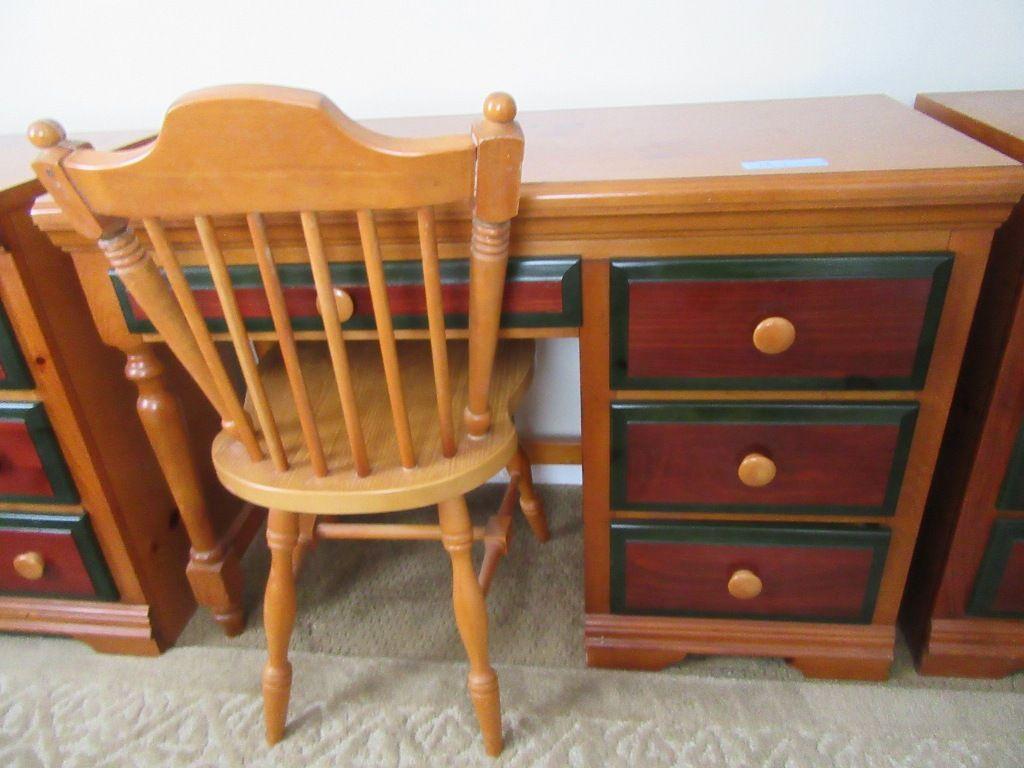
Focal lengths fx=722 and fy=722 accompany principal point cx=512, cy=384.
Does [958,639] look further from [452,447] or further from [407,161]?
[407,161]

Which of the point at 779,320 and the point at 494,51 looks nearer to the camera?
the point at 779,320

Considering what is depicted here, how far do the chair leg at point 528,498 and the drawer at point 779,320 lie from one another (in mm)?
429

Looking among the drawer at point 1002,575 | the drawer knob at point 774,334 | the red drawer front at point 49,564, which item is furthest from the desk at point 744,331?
the red drawer front at point 49,564

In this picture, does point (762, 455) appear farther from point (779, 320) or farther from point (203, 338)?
point (203, 338)

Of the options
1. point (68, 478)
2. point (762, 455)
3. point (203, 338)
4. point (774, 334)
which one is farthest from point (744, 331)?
point (68, 478)

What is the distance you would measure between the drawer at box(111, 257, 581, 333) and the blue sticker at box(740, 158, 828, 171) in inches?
8.5

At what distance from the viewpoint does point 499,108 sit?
1.99 feet

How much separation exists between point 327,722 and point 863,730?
2.46 ft

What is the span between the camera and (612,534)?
3.24ft

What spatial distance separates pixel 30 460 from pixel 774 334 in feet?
3.27

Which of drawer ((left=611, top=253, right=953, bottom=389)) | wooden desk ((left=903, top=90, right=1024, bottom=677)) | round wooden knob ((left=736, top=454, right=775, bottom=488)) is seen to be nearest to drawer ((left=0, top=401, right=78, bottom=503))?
drawer ((left=611, top=253, right=953, bottom=389))

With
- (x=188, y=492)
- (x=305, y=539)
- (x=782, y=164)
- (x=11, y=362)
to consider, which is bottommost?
(x=305, y=539)

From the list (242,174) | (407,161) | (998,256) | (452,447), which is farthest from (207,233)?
(998,256)

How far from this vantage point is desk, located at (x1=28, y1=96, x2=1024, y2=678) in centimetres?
75
